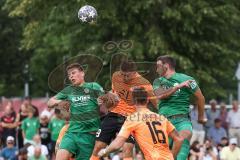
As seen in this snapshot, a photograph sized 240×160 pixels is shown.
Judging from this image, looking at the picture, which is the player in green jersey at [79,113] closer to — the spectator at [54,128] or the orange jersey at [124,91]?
the orange jersey at [124,91]

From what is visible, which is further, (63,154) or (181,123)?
(181,123)

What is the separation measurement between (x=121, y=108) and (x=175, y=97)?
133 cm

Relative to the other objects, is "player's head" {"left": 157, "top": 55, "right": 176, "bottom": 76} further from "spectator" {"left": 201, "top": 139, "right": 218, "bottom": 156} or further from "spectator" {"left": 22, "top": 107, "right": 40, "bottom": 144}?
"spectator" {"left": 22, "top": 107, "right": 40, "bottom": 144}

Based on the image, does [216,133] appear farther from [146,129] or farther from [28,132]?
[146,129]

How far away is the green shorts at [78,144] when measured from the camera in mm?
17688

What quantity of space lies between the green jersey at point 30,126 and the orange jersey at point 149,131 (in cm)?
1277

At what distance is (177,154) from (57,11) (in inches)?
626

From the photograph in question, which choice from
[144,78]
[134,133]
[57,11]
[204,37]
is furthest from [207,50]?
[134,133]

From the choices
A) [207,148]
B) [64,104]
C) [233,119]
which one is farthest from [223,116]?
[64,104]

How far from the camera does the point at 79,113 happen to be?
17.7 metres

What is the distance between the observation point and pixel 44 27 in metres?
34.3

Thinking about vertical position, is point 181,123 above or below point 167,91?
below

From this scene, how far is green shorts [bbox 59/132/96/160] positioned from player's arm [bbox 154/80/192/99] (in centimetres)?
155

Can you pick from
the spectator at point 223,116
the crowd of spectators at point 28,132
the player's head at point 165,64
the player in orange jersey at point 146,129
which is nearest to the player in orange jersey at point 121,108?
the player's head at point 165,64
